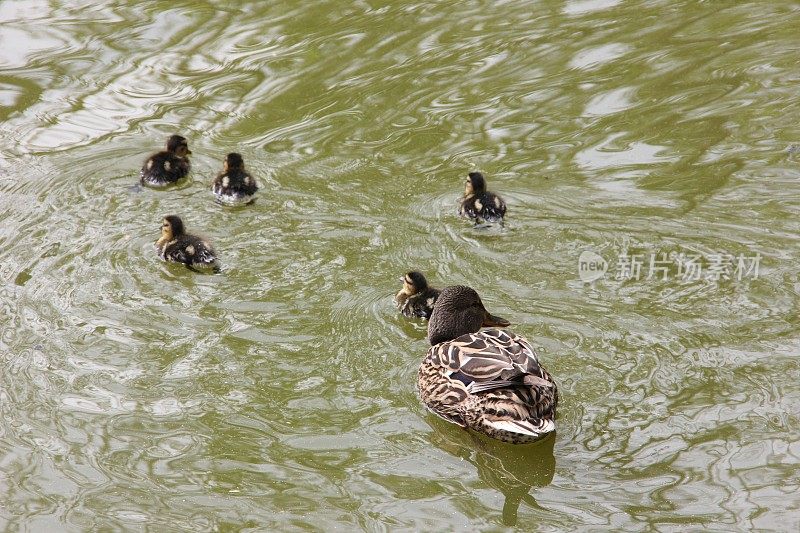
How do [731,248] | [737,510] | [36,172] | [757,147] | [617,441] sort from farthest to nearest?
1. [36,172]
2. [757,147]
3. [731,248]
4. [617,441]
5. [737,510]

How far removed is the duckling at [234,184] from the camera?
6.17 m

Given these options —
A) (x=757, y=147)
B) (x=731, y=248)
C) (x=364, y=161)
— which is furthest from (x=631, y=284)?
(x=364, y=161)

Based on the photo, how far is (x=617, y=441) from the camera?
4.12 metres

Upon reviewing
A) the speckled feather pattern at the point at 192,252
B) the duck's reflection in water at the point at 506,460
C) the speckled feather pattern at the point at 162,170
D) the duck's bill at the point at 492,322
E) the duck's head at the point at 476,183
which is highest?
the speckled feather pattern at the point at 162,170

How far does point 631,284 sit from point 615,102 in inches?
84.2

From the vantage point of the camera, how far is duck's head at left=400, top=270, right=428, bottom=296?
516 cm

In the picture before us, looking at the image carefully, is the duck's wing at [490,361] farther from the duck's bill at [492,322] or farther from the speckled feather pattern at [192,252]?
the speckled feather pattern at [192,252]

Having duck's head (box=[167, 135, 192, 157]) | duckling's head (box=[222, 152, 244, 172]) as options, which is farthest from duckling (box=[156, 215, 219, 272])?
duck's head (box=[167, 135, 192, 157])

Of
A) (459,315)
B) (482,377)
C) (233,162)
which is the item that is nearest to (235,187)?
(233,162)

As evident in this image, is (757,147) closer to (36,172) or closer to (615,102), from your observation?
(615,102)

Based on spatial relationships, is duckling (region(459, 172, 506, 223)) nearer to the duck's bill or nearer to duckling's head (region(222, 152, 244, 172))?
the duck's bill

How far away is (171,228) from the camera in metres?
5.75

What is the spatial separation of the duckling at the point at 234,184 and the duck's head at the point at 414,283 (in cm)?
138

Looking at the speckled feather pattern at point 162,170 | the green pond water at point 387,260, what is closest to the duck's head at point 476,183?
the green pond water at point 387,260
